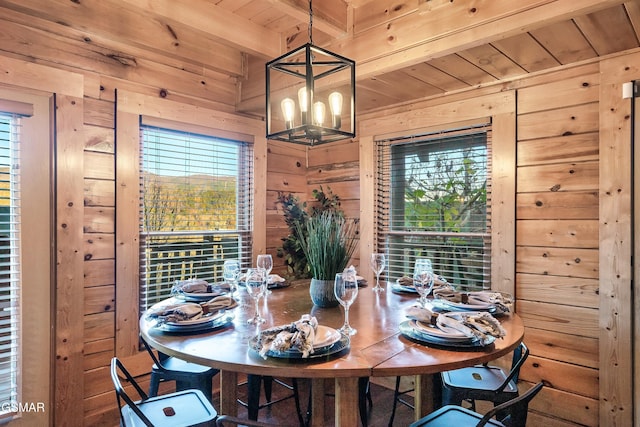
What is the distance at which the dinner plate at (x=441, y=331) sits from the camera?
1381 mm

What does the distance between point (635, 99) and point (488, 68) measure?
760 mm

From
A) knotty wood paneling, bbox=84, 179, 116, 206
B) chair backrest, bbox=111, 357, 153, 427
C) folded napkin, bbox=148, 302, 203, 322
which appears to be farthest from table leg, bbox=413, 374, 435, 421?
knotty wood paneling, bbox=84, 179, 116, 206

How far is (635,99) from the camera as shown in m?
2.08

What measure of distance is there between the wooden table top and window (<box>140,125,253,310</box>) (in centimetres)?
110

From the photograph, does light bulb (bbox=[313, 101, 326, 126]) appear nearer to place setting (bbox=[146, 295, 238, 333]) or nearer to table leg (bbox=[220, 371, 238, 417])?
place setting (bbox=[146, 295, 238, 333])

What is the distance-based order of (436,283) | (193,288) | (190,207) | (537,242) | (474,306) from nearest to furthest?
(474,306) < (193,288) < (436,283) < (537,242) < (190,207)

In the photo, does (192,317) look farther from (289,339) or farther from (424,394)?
(424,394)

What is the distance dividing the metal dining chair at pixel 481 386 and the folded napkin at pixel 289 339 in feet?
2.56

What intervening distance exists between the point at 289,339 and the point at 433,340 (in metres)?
0.53

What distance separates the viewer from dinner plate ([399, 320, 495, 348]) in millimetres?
1361

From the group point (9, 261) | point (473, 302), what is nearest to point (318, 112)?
point (473, 302)

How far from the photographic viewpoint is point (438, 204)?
2918mm

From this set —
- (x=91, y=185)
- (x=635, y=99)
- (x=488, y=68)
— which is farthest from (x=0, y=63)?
(x=635, y=99)

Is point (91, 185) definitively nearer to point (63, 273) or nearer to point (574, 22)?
point (63, 273)
